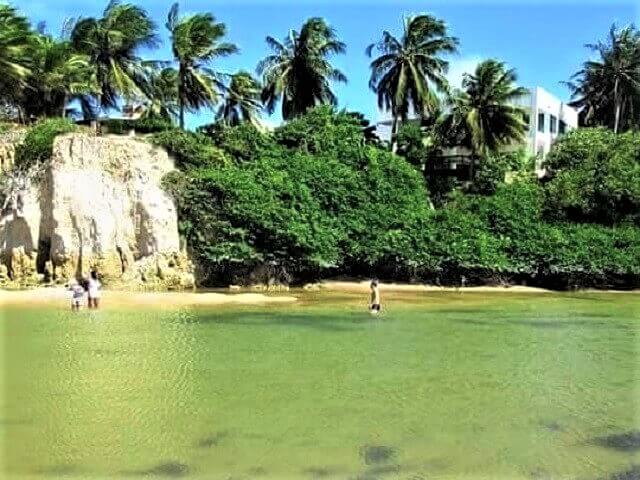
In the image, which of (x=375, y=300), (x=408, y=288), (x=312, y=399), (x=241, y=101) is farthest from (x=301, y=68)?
(x=312, y=399)

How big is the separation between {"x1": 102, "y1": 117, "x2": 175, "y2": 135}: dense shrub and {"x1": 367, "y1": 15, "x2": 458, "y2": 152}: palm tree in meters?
14.2

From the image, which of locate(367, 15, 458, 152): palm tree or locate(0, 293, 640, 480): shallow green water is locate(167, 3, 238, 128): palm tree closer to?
locate(367, 15, 458, 152): palm tree

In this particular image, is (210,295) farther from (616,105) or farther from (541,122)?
(616,105)

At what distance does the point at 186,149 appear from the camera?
1321 inches

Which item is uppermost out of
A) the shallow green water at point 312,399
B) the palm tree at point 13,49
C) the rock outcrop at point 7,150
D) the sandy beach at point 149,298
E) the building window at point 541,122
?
the building window at point 541,122

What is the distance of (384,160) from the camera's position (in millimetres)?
37562

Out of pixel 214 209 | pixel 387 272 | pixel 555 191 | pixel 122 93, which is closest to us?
pixel 214 209

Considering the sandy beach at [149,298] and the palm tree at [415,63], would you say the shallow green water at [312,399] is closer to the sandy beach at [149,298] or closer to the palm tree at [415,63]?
the sandy beach at [149,298]

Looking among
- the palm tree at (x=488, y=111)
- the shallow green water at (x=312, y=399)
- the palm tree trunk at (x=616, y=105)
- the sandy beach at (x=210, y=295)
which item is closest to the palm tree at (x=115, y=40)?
the sandy beach at (x=210, y=295)

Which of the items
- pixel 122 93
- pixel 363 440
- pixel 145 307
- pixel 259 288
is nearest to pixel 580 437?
pixel 363 440

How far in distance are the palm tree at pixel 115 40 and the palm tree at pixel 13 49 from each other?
253 inches

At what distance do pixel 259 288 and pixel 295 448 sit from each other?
2384 centimetres

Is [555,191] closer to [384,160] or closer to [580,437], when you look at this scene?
[384,160]

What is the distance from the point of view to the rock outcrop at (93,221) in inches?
1208
